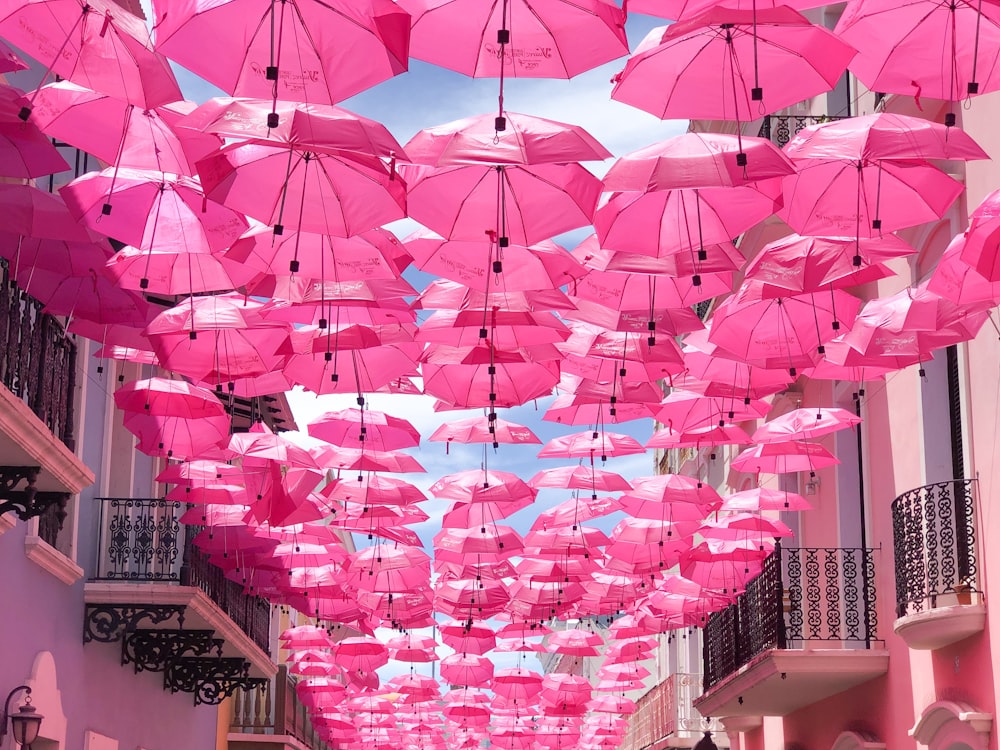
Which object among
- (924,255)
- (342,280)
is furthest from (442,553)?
(342,280)

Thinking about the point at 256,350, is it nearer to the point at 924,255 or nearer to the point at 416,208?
the point at 416,208

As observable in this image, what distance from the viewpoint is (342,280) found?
10.2 m

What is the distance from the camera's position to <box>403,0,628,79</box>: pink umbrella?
836 cm

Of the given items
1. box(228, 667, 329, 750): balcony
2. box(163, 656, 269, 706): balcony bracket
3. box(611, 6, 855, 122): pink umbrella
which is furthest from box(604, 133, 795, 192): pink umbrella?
box(228, 667, 329, 750): balcony

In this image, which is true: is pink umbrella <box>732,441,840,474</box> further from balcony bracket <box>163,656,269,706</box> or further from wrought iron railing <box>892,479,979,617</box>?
balcony bracket <box>163,656,269,706</box>

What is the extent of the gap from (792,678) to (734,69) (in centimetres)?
1201

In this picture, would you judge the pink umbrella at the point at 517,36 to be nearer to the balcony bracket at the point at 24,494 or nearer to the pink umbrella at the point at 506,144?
the pink umbrella at the point at 506,144

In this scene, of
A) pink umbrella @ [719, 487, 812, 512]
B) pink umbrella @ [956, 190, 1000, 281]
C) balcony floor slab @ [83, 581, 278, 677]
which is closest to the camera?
pink umbrella @ [956, 190, 1000, 281]

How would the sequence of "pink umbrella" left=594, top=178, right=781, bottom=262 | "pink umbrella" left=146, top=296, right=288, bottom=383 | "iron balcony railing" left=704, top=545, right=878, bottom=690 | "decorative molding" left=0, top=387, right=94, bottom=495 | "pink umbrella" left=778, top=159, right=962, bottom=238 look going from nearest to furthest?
1. "pink umbrella" left=778, top=159, right=962, bottom=238
2. "pink umbrella" left=594, top=178, right=781, bottom=262
3. "decorative molding" left=0, top=387, right=94, bottom=495
4. "pink umbrella" left=146, top=296, right=288, bottom=383
5. "iron balcony railing" left=704, top=545, right=878, bottom=690

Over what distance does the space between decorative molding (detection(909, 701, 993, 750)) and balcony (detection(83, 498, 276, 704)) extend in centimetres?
918

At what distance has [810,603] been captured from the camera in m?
18.6

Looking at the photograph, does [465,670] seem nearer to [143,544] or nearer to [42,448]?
[143,544]

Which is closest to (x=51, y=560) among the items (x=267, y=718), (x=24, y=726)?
(x=24, y=726)

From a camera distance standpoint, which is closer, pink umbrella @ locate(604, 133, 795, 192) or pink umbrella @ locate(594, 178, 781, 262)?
pink umbrella @ locate(604, 133, 795, 192)
